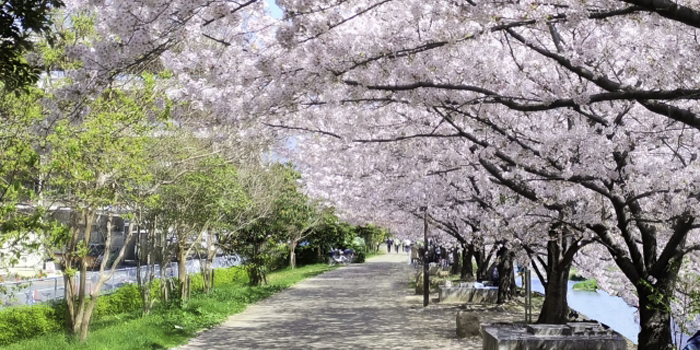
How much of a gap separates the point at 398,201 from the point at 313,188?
4.60 meters

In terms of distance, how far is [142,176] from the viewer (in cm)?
→ 1079

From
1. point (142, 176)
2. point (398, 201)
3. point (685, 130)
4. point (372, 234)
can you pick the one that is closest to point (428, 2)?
point (685, 130)

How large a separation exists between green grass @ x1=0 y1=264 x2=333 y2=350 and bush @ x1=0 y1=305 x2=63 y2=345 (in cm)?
81

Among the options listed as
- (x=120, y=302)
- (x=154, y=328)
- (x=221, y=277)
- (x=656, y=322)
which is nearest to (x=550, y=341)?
(x=656, y=322)

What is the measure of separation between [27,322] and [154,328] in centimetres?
291

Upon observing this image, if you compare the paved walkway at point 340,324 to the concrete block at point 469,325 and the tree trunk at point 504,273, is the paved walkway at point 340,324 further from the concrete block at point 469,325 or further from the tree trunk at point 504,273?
the tree trunk at point 504,273

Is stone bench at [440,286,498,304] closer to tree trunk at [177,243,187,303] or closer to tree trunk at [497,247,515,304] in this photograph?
tree trunk at [497,247,515,304]

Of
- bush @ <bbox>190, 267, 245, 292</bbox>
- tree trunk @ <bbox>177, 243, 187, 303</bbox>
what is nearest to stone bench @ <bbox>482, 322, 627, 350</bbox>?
tree trunk @ <bbox>177, 243, 187, 303</bbox>

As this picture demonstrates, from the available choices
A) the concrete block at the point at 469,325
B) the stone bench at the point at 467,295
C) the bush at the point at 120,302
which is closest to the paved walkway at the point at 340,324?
the concrete block at the point at 469,325

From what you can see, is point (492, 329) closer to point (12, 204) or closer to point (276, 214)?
point (12, 204)

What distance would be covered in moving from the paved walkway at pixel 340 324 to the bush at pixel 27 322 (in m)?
3.33

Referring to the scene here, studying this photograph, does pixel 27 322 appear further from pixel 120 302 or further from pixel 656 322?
pixel 656 322

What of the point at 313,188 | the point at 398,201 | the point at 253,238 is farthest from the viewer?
the point at 253,238

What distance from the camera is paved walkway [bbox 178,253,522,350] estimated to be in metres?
12.2
